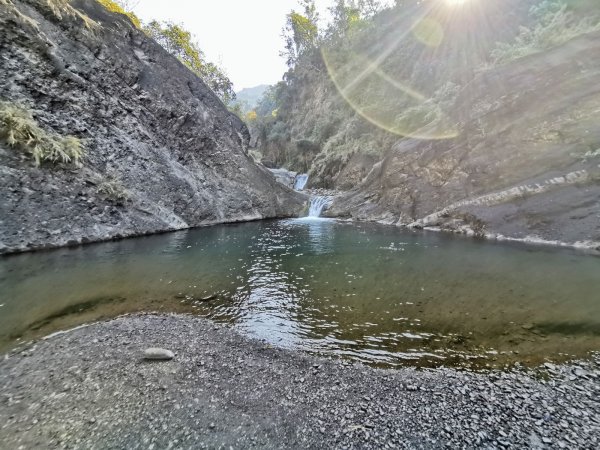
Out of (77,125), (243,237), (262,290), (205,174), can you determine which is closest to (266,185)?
(205,174)

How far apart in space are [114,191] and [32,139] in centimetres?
397

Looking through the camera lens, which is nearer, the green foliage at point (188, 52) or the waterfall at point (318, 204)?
the waterfall at point (318, 204)

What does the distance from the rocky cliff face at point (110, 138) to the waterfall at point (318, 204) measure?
3.78 metres

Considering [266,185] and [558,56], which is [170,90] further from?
[558,56]

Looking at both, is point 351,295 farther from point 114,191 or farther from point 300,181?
point 300,181

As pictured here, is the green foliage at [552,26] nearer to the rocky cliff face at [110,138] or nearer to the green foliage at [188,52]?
the rocky cliff face at [110,138]

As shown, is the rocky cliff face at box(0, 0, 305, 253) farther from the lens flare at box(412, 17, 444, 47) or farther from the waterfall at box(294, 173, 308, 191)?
the lens flare at box(412, 17, 444, 47)

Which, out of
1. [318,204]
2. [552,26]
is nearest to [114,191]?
[318,204]

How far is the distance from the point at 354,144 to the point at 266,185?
1200 cm

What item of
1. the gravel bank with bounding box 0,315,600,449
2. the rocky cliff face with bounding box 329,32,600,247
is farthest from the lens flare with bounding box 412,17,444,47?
the gravel bank with bounding box 0,315,600,449

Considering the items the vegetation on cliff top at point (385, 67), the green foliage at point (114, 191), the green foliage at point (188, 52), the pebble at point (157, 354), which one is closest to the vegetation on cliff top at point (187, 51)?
the green foliage at point (188, 52)

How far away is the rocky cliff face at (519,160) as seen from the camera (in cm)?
1374

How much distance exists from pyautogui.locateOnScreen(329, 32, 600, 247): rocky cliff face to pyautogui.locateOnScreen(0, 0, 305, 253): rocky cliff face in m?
13.3

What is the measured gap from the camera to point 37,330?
611 centimetres
